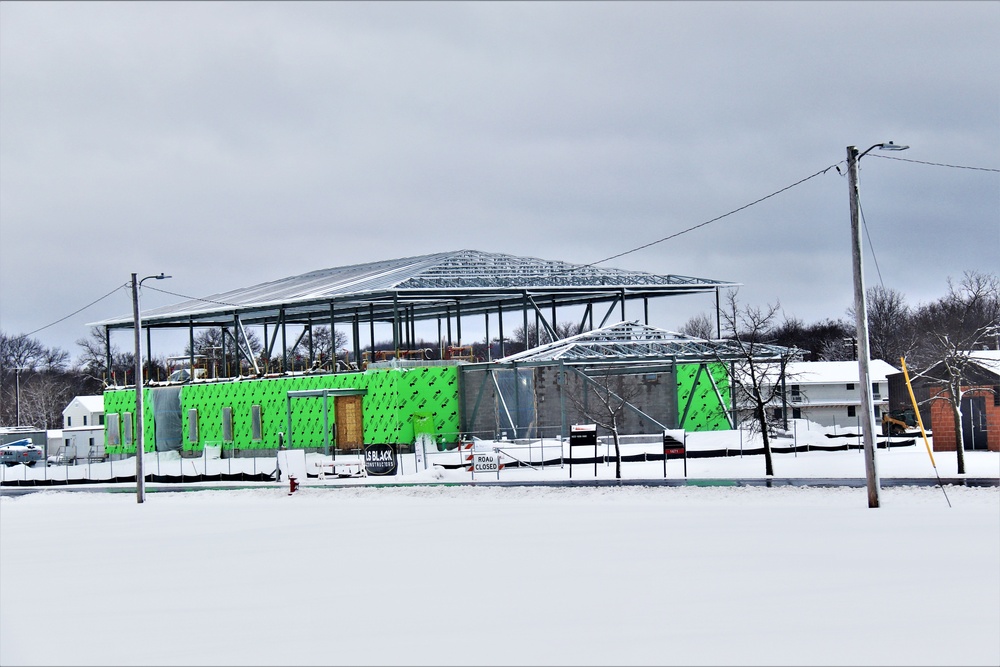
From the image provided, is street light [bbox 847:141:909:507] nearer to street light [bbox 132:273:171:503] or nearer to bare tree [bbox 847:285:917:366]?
street light [bbox 132:273:171:503]

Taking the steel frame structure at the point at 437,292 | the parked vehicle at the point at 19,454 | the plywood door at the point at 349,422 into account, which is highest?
the steel frame structure at the point at 437,292

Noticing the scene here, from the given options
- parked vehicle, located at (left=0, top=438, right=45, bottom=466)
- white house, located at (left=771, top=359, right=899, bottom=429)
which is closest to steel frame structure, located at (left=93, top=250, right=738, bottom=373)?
parked vehicle, located at (left=0, top=438, right=45, bottom=466)

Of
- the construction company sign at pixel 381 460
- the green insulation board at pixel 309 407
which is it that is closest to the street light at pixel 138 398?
the construction company sign at pixel 381 460

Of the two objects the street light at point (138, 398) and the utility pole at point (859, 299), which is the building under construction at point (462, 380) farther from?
the utility pole at point (859, 299)

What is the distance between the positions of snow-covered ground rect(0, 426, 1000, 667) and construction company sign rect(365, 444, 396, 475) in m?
11.6

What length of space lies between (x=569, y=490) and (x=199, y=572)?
55.5 feet

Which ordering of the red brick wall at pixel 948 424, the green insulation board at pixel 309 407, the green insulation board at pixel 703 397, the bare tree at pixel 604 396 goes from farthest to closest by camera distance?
the green insulation board at pixel 703 397 < the green insulation board at pixel 309 407 < the bare tree at pixel 604 396 < the red brick wall at pixel 948 424

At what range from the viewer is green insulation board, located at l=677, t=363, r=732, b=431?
6053 cm

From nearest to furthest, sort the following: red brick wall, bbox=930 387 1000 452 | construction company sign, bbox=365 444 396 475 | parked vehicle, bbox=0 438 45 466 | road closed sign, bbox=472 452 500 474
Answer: road closed sign, bbox=472 452 500 474 < red brick wall, bbox=930 387 1000 452 < construction company sign, bbox=365 444 396 475 < parked vehicle, bbox=0 438 45 466

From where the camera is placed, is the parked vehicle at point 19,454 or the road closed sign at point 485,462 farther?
the parked vehicle at point 19,454

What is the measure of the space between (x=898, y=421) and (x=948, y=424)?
20061 mm

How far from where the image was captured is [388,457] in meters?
47.2

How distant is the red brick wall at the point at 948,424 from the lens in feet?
145

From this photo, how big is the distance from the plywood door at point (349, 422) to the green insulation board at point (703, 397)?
48.6ft
